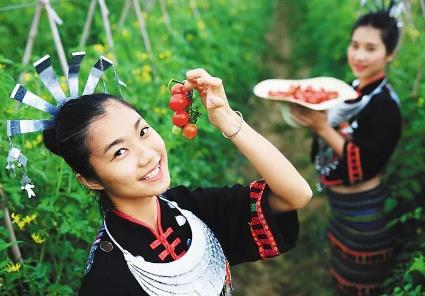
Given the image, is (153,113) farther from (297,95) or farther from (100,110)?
(100,110)

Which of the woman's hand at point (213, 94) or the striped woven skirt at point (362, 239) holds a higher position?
the woman's hand at point (213, 94)

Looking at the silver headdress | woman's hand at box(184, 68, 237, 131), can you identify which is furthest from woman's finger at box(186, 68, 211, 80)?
the silver headdress

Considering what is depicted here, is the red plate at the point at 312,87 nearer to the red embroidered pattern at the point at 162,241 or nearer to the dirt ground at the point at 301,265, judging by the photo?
the dirt ground at the point at 301,265

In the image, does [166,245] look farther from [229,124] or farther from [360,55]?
[360,55]

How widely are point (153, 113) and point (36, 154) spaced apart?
3.16 ft

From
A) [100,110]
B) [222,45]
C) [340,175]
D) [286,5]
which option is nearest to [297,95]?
[340,175]

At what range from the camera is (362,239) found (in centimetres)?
313

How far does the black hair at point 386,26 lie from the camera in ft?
9.82

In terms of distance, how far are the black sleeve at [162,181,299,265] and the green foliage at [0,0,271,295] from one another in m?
0.56

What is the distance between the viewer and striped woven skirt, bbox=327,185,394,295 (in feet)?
10.2

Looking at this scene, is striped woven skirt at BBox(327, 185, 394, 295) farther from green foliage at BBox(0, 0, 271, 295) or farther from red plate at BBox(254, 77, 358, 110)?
green foliage at BBox(0, 0, 271, 295)

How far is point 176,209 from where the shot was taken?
1787 millimetres

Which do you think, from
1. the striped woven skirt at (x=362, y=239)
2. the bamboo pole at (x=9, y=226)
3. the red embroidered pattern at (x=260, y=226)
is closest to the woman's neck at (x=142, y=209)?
the red embroidered pattern at (x=260, y=226)

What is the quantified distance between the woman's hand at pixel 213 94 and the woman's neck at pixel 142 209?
0.36 metres
